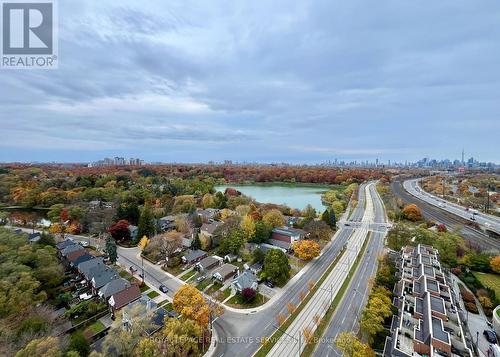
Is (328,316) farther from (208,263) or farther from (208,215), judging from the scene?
(208,215)

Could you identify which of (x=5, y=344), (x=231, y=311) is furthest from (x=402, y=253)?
(x=5, y=344)

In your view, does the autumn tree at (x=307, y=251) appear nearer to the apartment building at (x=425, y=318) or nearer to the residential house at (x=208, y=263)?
the apartment building at (x=425, y=318)

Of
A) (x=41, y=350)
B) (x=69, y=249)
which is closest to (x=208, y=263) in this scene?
(x=41, y=350)

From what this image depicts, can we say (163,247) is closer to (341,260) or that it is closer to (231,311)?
(231,311)

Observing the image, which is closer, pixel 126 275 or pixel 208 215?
pixel 126 275

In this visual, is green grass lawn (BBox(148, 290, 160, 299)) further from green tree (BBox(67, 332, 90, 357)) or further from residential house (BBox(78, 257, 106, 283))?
green tree (BBox(67, 332, 90, 357))

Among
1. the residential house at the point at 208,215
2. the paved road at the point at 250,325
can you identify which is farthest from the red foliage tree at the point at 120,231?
the paved road at the point at 250,325
